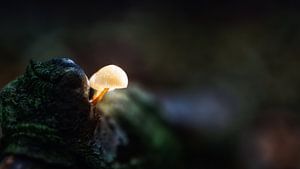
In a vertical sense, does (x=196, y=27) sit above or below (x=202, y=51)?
above

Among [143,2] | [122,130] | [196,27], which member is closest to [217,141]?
[122,130]

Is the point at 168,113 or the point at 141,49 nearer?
the point at 168,113

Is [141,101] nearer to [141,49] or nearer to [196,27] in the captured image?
[141,49]

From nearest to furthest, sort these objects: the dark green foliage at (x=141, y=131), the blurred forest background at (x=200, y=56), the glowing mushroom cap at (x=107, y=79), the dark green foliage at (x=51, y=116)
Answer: the dark green foliage at (x=51, y=116), the glowing mushroom cap at (x=107, y=79), the dark green foliage at (x=141, y=131), the blurred forest background at (x=200, y=56)

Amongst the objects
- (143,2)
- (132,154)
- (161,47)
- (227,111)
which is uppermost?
(143,2)

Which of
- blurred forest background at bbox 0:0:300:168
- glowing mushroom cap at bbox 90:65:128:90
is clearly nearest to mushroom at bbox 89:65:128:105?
glowing mushroom cap at bbox 90:65:128:90

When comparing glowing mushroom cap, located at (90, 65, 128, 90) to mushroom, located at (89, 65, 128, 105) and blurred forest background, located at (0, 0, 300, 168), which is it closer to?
mushroom, located at (89, 65, 128, 105)

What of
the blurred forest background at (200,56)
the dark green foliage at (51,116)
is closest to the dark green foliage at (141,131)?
the blurred forest background at (200,56)

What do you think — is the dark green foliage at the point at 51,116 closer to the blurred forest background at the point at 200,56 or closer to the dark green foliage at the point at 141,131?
the dark green foliage at the point at 141,131
